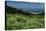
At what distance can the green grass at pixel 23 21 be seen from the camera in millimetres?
1146

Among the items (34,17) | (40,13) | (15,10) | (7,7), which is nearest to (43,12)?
(40,13)

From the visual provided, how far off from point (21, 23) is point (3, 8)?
324 mm

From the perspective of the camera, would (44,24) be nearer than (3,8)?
No

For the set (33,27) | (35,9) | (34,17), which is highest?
(35,9)

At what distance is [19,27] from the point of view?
117 centimetres

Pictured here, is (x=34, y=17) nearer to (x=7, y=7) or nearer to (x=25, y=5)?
(x=25, y=5)

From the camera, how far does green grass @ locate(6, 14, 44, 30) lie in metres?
1.15

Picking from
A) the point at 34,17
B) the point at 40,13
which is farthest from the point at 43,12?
the point at 34,17

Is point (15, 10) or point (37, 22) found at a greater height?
point (15, 10)

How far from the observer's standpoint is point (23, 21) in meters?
1.18

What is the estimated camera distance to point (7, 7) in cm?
114

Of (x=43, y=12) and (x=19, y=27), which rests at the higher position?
(x=43, y=12)

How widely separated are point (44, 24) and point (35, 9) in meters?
0.26

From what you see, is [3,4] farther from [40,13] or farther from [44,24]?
[44,24]
